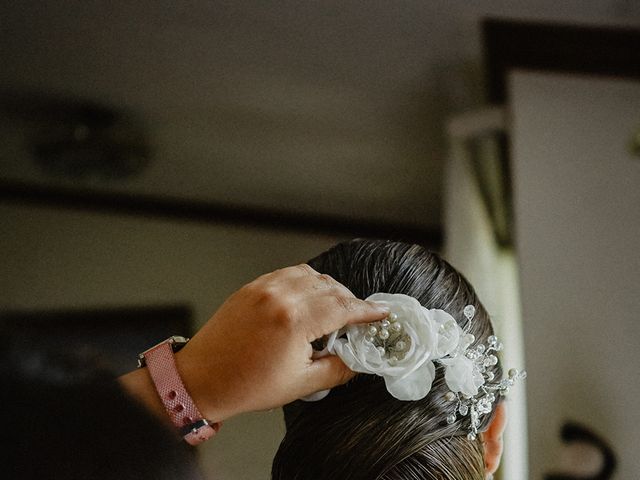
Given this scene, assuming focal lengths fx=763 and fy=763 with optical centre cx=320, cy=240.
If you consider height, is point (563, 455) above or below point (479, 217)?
below

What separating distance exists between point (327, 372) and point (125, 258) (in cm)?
281

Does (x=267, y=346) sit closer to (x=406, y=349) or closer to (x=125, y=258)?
(x=406, y=349)

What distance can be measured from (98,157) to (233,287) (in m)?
0.92

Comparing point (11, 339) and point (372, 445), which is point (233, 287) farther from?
point (11, 339)

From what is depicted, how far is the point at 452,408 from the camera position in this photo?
700mm

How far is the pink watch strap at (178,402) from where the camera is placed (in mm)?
613

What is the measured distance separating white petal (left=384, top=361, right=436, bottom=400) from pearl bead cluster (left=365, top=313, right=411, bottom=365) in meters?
0.02

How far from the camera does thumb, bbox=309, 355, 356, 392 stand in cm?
63

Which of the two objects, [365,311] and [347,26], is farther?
[347,26]

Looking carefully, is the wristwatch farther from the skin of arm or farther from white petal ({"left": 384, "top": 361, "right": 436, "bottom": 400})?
white petal ({"left": 384, "top": 361, "right": 436, "bottom": 400})

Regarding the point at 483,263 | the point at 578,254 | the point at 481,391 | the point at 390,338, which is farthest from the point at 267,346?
the point at 483,263

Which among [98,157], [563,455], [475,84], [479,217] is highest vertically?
[475,84]

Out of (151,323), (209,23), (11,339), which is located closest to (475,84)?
(209,23)

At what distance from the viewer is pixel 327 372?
2.08 ft
